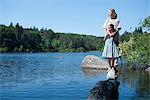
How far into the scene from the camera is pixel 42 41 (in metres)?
116

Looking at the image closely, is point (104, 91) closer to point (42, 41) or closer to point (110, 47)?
point (110, 47)

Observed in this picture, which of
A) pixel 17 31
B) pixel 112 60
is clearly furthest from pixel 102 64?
pixel 17 31

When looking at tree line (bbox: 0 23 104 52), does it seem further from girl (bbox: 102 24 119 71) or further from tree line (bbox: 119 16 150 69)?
girl (bbox: 102 24 119 71)

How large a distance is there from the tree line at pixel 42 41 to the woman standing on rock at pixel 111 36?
210ft

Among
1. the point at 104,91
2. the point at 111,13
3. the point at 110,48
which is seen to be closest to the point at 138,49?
the point at 110,48

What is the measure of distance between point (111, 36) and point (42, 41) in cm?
10692

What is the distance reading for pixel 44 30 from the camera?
13825cm

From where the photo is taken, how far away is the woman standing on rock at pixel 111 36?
9.69 m

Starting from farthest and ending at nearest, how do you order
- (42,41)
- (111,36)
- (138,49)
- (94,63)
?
(42,41)
(94,63)
(138,49)
(111,36)

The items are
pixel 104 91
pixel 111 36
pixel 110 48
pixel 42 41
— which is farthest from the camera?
pixel 42 41

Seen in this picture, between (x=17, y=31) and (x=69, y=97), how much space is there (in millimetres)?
73397

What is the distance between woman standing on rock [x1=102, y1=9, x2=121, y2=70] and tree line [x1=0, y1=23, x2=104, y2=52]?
6403 centimetres

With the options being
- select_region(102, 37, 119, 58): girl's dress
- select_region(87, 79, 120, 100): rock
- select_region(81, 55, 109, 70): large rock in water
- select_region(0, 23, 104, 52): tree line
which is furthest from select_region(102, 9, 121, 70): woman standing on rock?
select_region(0, 23, 104, 52): tree line

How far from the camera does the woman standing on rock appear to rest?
31.8ft
